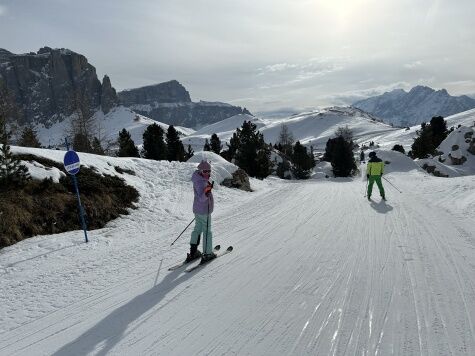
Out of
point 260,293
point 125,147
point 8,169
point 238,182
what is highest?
point 125,147

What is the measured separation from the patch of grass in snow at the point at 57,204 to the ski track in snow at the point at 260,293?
0.70 metres

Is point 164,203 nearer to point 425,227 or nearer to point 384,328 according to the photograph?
point 425,227

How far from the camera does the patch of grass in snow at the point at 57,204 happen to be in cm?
1000

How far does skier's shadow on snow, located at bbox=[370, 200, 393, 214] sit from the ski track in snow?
1884 millimetres

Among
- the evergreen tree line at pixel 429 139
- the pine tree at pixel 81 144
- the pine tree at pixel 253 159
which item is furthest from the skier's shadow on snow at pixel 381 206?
the evergreen tree line at pixel 429 139

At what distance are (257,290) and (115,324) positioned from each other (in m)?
2.22

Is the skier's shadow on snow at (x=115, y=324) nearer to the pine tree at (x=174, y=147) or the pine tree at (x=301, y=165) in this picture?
the pine tree at (x=174, y=147)

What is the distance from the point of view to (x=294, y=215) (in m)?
12.9

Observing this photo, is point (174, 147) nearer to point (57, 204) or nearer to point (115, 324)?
point (57, 204)

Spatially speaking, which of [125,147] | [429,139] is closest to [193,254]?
[125,147]

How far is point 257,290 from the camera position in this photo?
626 centimetres

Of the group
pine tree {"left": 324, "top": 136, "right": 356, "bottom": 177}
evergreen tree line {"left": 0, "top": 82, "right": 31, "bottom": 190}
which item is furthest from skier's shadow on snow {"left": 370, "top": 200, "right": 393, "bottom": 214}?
pine tree {"left": 324, "top": 136, "right": 356, "bottom": 177}

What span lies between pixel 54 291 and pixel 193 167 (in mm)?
14919

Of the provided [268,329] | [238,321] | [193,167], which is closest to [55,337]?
[238,321]
